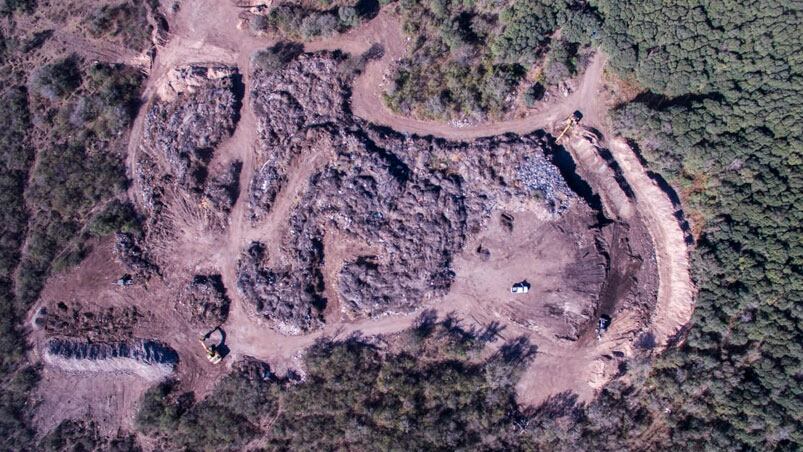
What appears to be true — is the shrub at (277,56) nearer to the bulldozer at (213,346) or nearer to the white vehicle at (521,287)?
the bulldozer at (213,346)

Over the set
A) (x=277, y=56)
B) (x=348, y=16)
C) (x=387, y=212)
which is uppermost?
(x=348, y=16)

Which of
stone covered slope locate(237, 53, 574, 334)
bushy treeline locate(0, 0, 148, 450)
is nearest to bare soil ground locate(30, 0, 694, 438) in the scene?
stone covered slope locate(237, 53, 574, 334)

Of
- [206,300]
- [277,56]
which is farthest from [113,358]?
[277,56]

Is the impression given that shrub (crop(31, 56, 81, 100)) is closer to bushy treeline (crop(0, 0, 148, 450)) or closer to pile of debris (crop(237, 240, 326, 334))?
bushy treeline (crop(0, 0, 148, 450))

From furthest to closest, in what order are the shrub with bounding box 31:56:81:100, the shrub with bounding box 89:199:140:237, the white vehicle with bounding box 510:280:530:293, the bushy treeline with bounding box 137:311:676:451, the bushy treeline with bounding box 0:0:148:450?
the shrub with bounding box 31:56:81:100
the shrub with bounding box 89:199:140:237
the bushy treeline with bounding box 0:0:148:450
the white vehicle with bounding box 510:280:530:293
the bushy treeline with bounding box 137:311:676:451

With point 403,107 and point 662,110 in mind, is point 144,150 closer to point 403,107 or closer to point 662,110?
point 403,107

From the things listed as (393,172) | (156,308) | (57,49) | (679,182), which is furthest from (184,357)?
(679,182)

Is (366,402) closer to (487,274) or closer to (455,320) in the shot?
(455,320)
